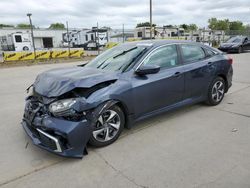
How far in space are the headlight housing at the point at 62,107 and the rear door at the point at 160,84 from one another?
1.03 meters

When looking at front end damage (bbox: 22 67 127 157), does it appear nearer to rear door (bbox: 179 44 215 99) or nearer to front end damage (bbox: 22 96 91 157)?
front end damage (bbox: 22 96 91 157)

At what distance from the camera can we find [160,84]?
372 cm

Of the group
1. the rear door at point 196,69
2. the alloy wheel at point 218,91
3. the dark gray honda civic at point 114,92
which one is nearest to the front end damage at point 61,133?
the dark gray honda civic at point 114,92

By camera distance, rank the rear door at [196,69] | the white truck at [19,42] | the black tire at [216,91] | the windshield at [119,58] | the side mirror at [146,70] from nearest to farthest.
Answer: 1. the side mirror at [146,70]
2. the windshield at [119,58]
3. the rear door at [196,69]
4. the black tire at [216,91]
5. the white truck at [19,42]

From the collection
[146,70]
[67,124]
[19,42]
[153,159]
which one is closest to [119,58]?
[146,70]

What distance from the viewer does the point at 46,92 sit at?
3057 millimetres

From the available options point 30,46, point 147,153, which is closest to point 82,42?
point 30,46

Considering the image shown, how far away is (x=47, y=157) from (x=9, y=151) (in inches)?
26.5

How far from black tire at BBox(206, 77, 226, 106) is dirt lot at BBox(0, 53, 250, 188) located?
588 millimetres

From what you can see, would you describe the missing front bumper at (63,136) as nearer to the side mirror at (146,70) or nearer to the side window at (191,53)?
the side mirror at (146,70)

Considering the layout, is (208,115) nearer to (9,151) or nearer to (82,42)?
(9,151)

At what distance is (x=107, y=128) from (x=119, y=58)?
4.41 feet

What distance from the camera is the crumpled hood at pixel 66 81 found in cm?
295

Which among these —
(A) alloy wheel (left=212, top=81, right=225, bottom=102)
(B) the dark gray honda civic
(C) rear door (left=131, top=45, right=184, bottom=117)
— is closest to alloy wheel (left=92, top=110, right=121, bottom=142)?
(B) the dark gray honda civic
